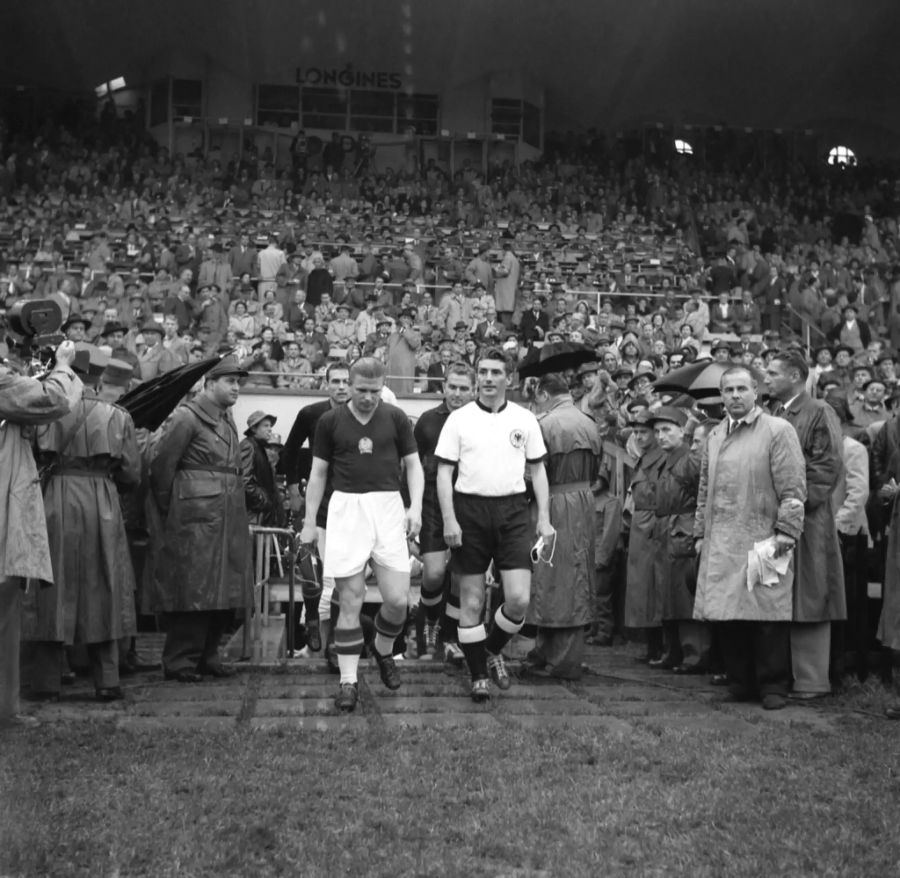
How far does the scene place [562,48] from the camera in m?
37.7

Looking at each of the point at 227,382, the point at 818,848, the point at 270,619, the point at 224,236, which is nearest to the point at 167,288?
the point at 224,236

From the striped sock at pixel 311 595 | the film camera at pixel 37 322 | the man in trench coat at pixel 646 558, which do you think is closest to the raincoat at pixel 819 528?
the man in trench coat at pixel 646 558

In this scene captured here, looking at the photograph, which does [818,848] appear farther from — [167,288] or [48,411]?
[167,288]

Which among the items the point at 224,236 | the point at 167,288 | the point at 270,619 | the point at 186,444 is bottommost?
the point at 270,619

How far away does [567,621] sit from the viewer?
25.7 ft

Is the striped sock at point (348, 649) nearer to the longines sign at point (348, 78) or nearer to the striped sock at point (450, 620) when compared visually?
the striped sock at point (450, 620)

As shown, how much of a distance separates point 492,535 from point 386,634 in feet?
2.56

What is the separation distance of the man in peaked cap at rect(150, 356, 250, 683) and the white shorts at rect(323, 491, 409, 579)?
3.51ft

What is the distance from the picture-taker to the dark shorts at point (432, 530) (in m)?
8.21

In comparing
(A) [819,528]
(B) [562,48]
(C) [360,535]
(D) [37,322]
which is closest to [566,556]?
(A) [819,528]

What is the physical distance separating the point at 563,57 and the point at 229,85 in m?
9.72

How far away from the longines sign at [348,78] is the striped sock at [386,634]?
110 ft

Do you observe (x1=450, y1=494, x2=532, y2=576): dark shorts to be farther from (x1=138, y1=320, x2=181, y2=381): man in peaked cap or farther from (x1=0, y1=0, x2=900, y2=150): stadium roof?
(x1=0, y1=0, x2=900, y2=150): stadium roof

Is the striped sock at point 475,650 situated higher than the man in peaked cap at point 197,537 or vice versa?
the man in peaked cap at point 197,537
